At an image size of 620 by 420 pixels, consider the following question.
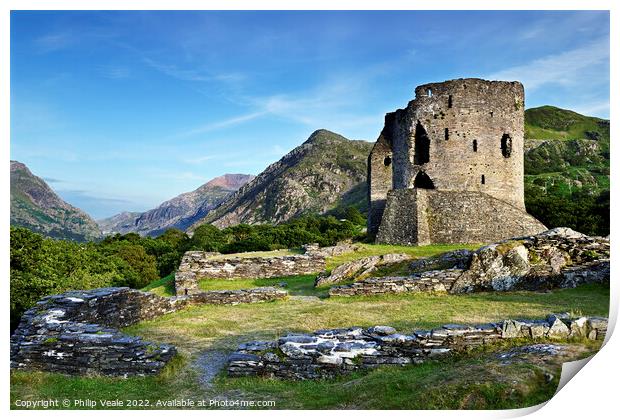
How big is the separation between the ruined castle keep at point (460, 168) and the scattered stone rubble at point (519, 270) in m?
10.5

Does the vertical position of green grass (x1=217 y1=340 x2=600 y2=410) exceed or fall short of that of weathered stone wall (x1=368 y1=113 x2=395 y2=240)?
it falls short

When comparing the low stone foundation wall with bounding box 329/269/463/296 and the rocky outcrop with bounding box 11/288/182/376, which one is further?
the low stone foundation wall with bounding box 329/269/463/296

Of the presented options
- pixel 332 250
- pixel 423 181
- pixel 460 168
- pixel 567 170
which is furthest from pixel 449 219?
pixel 567 170

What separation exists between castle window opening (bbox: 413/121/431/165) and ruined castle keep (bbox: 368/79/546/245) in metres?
0.06

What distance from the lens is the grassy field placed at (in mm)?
6637

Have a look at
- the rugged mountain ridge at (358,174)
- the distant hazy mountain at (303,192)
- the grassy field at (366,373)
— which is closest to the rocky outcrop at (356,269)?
the grassy field at (366,373)

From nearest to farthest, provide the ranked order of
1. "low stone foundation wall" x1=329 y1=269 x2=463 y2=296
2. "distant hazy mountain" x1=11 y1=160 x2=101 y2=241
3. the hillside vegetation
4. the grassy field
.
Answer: the grassy field
"distant hazy mountain" x1=11 y1=160 x2=101 y2=241
"low stone foundation wall" x1=329 y1=269 x2=463 y2=296
the hillside vegetation

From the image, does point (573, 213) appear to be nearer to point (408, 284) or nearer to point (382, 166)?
point (382, 166)

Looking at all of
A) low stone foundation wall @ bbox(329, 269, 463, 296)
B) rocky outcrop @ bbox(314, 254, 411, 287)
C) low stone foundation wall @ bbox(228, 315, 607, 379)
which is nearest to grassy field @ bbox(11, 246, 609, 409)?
low stone foundation wall @ bbox(228, 315, 607, 379)

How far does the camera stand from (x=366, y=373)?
7973mm

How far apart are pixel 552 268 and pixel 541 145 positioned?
98.8 m

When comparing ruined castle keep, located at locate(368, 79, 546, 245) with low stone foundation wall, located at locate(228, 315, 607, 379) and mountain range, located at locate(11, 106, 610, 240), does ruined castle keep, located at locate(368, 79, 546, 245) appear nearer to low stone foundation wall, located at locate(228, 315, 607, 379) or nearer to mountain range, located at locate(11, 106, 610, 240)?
mountain range, located at locate(11, 106, 610, 240)

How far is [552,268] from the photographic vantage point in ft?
45.5

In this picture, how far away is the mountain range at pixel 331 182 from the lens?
16061mm
